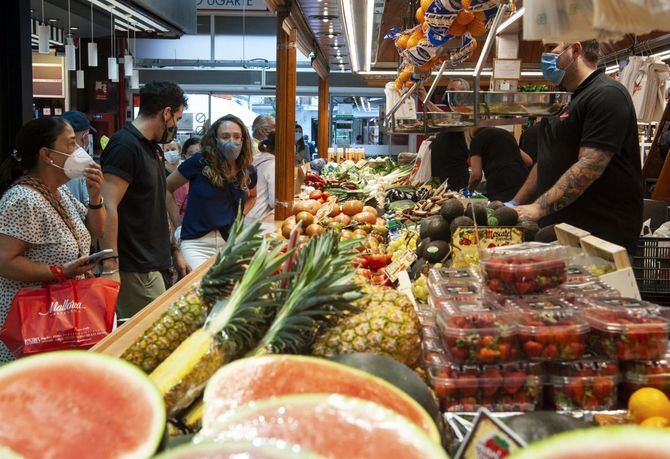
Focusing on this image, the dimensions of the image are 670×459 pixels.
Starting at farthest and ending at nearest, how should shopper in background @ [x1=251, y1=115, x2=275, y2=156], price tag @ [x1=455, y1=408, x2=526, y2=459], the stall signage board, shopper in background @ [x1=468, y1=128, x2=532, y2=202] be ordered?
shopper in background @ [x1=251, y1=115, x2=275, y2=156], shopper in background @ [x1=468, y1=128, x2=532, y2=202], the stall signage board, price tag @ [x1=455, y1=408, x2=526, y2=459]

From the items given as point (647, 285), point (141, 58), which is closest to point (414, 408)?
point (647, 285)

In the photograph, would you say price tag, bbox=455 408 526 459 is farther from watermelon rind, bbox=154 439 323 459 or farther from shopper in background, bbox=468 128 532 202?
shopper in background, bbox=468 128 532 202

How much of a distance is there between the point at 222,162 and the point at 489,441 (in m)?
4.36

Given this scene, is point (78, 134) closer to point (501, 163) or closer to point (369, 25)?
point (369, 25)

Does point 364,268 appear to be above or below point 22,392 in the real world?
below

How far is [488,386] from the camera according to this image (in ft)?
4.97

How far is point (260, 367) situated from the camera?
113 centimetres

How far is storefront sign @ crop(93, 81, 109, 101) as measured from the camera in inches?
585

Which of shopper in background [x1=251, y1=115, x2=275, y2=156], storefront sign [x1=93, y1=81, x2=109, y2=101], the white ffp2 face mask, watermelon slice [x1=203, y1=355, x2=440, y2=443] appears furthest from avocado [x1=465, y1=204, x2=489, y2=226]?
storefront sign [x1=93, y1=81, x2=109, y2=101]

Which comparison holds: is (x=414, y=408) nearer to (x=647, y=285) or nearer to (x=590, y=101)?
(x=590, y=101)

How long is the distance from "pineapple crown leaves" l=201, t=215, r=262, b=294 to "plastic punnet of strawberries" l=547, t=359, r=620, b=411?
Answer: 2.43ft

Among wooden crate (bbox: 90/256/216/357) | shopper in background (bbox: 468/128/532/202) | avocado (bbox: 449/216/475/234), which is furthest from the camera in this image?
shopper in background (bbox: 468/128/532/202)

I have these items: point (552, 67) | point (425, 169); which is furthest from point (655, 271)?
point (425, 169)

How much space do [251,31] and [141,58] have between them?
2669 millimetres
